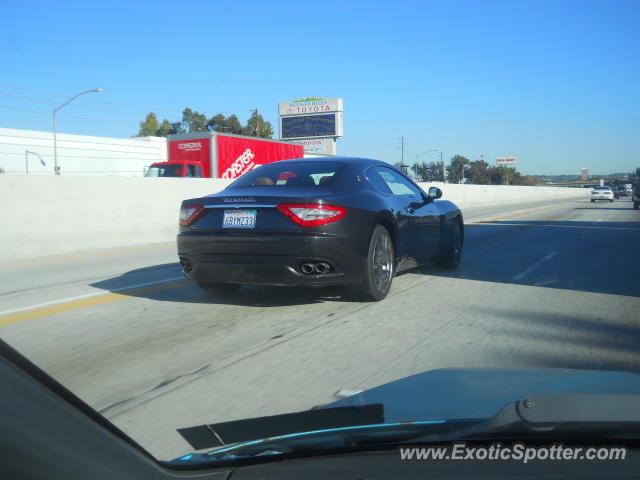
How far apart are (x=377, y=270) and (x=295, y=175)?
127cm

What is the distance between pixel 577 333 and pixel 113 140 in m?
51.1

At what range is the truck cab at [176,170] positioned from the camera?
21453 mm

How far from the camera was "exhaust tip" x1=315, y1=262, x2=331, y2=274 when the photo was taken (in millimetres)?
5799

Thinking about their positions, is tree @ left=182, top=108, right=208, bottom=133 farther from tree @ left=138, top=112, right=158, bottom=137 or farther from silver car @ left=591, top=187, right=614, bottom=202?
silver car @ left=591, top=187, right=614, bottom=202

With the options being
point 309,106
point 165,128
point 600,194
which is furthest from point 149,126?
point 600,194

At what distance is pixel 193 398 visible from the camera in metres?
3.63

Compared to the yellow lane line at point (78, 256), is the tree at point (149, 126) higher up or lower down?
higher up

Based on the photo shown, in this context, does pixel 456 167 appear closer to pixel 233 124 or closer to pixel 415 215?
pixel 233 124

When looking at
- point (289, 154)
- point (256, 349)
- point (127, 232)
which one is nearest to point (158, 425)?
point (256, 349)

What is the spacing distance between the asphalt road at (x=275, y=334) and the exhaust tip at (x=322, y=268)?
410mm

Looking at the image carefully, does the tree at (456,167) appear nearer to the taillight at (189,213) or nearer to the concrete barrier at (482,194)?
the concrete barrier at (482,194)

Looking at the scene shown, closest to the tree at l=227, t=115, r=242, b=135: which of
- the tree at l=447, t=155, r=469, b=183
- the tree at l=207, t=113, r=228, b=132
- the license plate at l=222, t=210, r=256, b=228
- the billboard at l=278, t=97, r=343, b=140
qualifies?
the tree at l=207, t=113, r=228, b=132

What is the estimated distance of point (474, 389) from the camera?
8.27 ft

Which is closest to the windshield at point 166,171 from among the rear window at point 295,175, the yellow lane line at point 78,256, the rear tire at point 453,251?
the yellow lane line at point 78,256
